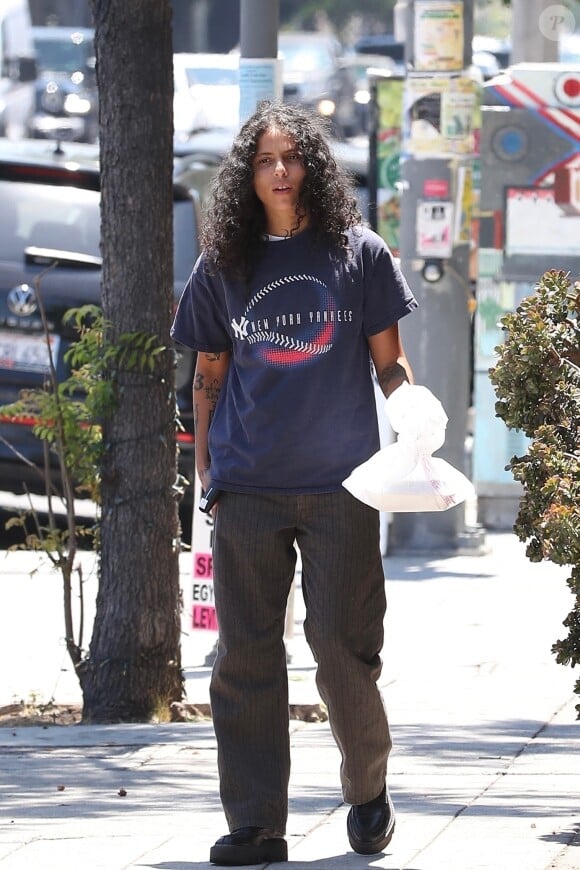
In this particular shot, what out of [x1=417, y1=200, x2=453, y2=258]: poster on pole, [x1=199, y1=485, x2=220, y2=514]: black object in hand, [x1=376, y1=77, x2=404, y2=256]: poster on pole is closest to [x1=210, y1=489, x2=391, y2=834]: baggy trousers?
[x1=199, y1=485, x2=220, y2=514]: black object in hand

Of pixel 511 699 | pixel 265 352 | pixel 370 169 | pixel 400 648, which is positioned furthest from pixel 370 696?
pixel 370 169

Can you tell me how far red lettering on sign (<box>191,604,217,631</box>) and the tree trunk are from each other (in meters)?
0.84

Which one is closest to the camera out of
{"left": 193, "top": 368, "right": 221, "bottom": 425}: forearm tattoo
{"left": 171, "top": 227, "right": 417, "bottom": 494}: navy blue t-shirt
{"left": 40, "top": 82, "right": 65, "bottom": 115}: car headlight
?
{"left": 171, "top": 227, "right": 417, "bottom": 494}: navy blue t-shirt

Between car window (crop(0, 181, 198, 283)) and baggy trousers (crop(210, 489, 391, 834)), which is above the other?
car window (crop(0, 181, 198, 283))

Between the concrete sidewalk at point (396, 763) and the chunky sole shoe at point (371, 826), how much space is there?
4 centimetres

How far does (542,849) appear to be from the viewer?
429 centimetres

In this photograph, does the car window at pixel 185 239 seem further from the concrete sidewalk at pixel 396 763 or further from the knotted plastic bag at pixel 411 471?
the knotted plastic bag at pixel 411 471

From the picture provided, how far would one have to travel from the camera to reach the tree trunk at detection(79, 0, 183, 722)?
6.06 m

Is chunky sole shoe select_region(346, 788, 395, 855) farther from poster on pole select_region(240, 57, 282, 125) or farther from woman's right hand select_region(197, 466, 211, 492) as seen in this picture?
poster on pole select_region(240, 57, 282, 125)

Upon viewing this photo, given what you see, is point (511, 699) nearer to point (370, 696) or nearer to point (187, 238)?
point (370, 696)

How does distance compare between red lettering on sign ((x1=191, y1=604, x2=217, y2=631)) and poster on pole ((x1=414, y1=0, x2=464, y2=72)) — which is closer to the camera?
red lettering on sign ((x1=191, y1=604, x2=217, y2=631))

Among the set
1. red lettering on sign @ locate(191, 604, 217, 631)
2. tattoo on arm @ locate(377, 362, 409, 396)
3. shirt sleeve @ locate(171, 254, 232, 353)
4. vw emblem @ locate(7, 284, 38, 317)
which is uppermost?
shirt sleeve @ locate(171, 254, 232, 353)

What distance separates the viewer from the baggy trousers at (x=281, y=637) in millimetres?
4246

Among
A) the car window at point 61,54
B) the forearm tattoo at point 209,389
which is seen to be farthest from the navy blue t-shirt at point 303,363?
the car window at point 61,54
